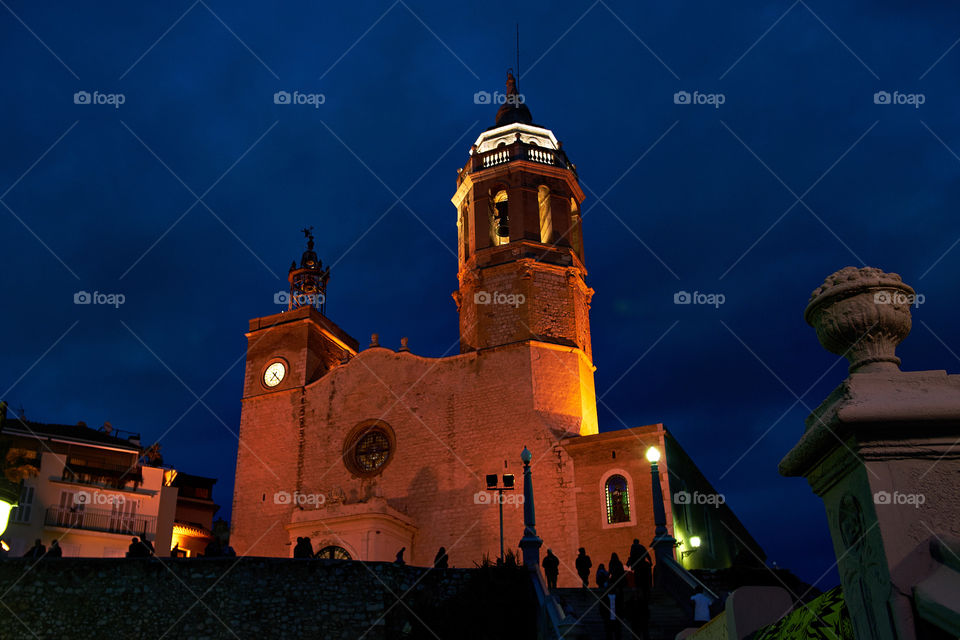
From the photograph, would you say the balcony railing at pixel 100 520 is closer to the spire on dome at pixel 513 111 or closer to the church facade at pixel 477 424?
the church facade at pixel 477 424

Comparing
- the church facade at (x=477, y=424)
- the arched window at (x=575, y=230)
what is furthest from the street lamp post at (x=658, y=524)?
the arched window at (x=575, y=230)

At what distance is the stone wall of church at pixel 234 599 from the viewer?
16.7m

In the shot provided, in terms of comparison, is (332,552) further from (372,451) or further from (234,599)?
(234,599)

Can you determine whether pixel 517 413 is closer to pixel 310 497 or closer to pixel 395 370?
pixel 395 370

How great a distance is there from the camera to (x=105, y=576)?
56.6 ft

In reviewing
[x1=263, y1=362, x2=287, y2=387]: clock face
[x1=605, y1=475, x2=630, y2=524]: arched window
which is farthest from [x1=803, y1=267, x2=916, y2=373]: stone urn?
[x1=263, y1=362, x2=287, y2=387]: clock face

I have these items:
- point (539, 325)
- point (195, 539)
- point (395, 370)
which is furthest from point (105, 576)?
point (195, 539)

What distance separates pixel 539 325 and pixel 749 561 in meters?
11.7

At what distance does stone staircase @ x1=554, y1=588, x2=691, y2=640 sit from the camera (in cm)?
1434

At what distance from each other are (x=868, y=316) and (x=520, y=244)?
26.2m

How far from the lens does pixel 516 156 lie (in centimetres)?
3084

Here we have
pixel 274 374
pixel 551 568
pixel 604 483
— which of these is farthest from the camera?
pixel 274 374

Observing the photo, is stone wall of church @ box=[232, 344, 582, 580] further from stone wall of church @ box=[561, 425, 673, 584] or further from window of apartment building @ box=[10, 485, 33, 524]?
window of apartment building @ box=[10, 485, 33, 524]

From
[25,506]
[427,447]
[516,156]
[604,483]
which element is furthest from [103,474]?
[516,156]
